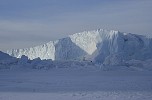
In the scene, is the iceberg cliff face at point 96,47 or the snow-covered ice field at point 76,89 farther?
the iceberg cliff face at point 96,47

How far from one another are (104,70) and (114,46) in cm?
2379

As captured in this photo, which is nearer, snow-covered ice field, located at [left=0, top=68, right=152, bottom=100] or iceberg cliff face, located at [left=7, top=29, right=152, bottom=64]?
snow-covered ice field, located at [left=0, top=68, right=152, bottom=100]

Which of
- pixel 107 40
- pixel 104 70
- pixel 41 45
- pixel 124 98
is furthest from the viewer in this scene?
pixel 41 45

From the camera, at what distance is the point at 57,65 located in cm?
4497

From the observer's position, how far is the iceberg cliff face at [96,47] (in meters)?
61.0

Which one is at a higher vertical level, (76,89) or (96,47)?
(96,47)

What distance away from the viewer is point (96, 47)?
2746 inches

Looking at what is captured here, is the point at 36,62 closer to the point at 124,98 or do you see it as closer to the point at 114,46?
the point at 114,46

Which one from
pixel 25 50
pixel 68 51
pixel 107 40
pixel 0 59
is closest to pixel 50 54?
pixel 68 51

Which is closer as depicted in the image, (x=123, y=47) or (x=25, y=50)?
(x=123, y=47)

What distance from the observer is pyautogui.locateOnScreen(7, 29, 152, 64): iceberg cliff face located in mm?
61000

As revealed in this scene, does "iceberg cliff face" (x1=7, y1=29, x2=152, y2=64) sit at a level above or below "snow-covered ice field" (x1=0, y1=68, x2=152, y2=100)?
above

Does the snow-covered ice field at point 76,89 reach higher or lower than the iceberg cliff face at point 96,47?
lower

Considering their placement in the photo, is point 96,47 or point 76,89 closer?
point 76,89
